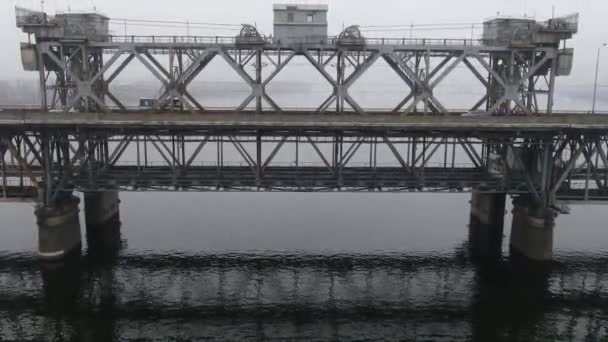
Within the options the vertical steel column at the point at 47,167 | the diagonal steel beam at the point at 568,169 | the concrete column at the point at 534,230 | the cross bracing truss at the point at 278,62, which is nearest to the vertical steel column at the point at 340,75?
the cross bracing truss at the point at 278,62

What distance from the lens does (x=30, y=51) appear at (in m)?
49.4

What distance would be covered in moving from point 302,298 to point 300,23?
26.0m

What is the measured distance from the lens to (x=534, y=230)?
49500mm

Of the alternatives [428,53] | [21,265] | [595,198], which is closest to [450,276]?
[595,198]

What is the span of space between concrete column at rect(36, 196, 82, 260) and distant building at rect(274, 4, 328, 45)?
25.1m

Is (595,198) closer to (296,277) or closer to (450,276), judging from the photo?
(450,276)

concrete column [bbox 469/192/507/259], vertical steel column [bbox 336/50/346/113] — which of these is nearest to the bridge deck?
vertical steel column [bbox 336/50/346/113]

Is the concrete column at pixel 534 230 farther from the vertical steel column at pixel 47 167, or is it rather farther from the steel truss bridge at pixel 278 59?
the vertical steel column at pixel 47 167

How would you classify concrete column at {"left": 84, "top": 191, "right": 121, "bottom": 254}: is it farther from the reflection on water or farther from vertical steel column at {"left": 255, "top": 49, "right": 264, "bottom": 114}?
vertical steel column at {"left": 255, "top": 49, "right": 264, "bottom": 114}

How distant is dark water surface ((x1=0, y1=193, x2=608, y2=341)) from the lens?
3906 centimetres

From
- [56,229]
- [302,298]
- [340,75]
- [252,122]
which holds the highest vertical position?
[340,75]

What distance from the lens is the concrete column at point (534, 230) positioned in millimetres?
48719

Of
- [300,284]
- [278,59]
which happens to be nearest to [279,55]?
[278,59]

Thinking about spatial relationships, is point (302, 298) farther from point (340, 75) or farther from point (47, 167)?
point (47, 167)
